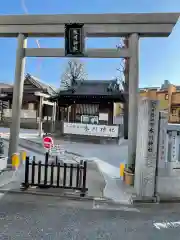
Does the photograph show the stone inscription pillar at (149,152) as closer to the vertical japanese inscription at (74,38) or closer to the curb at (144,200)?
the curb at (144,200)

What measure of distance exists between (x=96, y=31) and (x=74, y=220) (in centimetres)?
632

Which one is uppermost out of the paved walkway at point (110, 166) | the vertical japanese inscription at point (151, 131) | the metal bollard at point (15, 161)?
the vertical japanese inscription at point (151, 131)

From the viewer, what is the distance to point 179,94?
1303 inches

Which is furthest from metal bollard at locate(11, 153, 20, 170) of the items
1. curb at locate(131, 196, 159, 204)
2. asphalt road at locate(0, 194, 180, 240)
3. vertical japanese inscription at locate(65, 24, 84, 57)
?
curb at locate(131, 196, 159, 204)

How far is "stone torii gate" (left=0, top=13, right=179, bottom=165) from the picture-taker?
7797 mm

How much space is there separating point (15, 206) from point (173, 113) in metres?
32.5

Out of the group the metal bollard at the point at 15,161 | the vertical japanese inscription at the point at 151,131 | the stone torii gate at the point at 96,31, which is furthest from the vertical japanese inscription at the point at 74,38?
the metal bollard at the point at 15,161

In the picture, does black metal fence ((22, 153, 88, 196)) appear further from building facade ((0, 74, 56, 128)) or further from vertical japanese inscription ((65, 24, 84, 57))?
building facade ((0, 74, 56, 128))

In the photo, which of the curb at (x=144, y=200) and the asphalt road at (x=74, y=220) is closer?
the asphalt road at (x=74, y=220)

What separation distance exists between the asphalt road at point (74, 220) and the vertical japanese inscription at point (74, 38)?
198 inches

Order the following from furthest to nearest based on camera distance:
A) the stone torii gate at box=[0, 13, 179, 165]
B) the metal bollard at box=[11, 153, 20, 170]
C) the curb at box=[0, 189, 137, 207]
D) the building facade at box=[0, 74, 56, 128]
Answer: the building facade at box=[0, 74, 56, 128], the metal bollard at box=[11, 153, 20, 170], the stone torii gate at box=[0, 13, 179, 165], the curb at box=[0, 189, 137, 207]

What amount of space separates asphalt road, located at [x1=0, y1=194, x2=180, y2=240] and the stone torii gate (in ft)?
9.23

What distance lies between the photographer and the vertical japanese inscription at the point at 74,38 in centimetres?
780

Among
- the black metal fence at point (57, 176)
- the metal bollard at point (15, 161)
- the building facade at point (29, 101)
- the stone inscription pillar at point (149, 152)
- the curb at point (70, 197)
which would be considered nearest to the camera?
the curb at point (70, 197)
